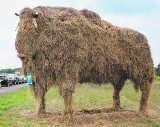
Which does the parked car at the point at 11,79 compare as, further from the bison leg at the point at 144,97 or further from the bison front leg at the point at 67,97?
the bison front leg at the point at 67,97

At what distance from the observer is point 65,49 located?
49.1 ft

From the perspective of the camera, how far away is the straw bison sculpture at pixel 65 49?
49.1 feet

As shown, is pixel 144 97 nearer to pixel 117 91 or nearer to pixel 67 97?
pixel 117 91

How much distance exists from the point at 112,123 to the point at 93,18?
3884mm

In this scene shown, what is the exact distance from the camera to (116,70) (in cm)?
1738

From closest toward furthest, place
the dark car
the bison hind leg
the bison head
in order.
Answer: the bison head
the bison hind leg
the dark car

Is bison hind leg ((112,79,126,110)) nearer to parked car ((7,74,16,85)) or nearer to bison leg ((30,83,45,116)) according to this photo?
bison leg ((30,83,45,116))

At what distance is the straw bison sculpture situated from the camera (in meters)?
15.0

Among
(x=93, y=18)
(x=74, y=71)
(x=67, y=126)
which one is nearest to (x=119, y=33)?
(x=93, y=18)

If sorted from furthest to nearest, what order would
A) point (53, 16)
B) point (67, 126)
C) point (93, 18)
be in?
1. point (93, 18)
2. point (53, 16)
3. point (67, 126)

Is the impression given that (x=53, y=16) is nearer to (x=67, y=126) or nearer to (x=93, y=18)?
(x=93, y=18)

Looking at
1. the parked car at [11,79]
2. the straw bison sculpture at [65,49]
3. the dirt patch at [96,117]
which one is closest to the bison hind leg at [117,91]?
the dirt patch at [96,117]

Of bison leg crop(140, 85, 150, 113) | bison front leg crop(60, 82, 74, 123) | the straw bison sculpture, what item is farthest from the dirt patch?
the straw bison sculpture

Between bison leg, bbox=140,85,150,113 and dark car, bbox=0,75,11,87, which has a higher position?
dark car, bbox=0,75,11,87
